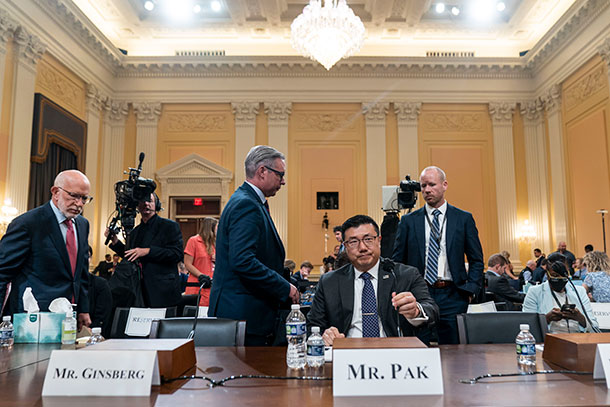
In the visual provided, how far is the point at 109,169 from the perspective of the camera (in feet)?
38.1

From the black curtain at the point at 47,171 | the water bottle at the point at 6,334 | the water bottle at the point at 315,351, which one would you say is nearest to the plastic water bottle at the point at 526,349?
the water bottle at the point at 315,351

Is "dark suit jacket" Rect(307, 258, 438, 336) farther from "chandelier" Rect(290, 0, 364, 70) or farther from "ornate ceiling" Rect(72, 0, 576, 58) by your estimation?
"ornate ceiling" Rect(72, 0, 576, 58)

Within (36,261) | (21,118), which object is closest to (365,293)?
(36,261)

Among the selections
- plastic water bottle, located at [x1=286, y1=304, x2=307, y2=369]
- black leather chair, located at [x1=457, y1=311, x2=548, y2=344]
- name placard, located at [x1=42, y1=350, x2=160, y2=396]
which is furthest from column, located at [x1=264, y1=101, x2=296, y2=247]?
name placard, located at [x1=42, y1=350, x2=160, y2=396]

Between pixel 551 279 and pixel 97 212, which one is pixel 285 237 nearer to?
pixel 97 212

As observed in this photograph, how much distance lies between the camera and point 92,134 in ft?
36.1

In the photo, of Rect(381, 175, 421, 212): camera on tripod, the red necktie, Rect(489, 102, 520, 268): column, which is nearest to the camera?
the red necktie

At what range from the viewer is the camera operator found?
3684 millimetres

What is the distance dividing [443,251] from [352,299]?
3.66ft

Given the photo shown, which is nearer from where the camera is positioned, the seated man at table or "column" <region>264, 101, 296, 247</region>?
the seated man at table

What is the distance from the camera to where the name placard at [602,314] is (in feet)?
10.8

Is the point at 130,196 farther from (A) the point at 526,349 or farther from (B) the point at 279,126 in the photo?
(B) the point at 279,126

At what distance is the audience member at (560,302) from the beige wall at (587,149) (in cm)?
712

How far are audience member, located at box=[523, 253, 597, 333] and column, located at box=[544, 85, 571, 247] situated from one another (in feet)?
26.9
